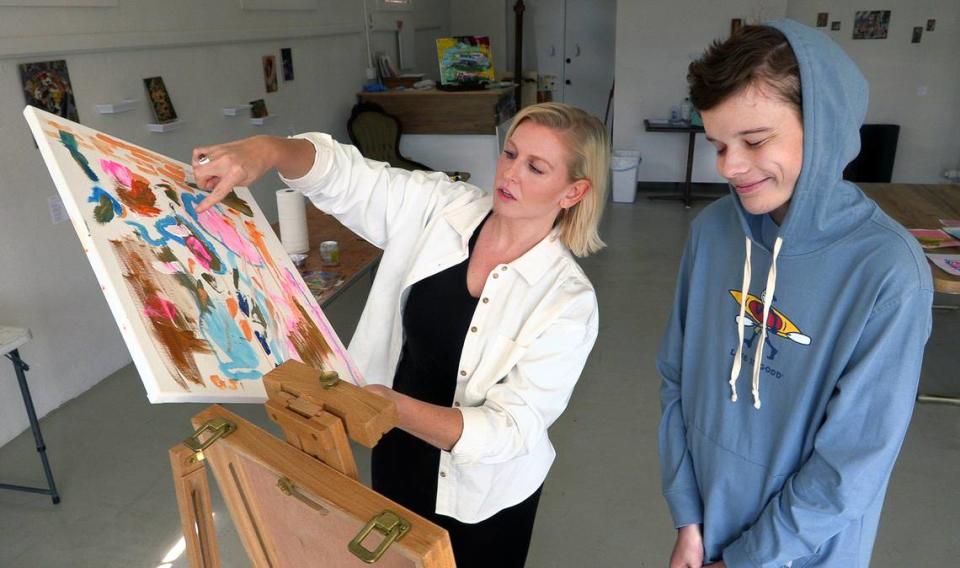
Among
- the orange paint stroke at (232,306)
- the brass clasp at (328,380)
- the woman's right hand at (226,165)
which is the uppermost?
the woman's right hand at (226,165)

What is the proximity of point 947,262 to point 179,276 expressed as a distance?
2.82 metres

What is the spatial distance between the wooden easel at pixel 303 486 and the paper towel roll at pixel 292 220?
1787 mm

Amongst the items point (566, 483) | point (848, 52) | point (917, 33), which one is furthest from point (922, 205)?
point (917, 33)

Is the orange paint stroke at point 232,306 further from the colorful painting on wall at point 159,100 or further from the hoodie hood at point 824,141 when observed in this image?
the colorful painting on wall at point 159,100

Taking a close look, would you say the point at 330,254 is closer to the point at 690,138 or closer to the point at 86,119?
the point at 86,119

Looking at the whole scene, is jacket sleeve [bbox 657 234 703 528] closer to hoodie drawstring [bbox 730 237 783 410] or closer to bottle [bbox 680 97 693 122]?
hoodie drawstring [bbox 730 237 783 410]

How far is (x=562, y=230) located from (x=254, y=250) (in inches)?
24.2

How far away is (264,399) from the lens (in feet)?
3.03

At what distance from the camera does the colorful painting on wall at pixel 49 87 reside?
279 centimetres

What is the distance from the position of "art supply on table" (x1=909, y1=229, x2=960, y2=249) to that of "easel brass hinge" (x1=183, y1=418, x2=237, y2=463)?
2945mm

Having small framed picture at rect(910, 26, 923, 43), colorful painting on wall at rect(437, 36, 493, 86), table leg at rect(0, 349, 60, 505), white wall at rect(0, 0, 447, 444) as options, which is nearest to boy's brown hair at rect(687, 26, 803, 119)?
table leg at rect(0, 349, 60, 505)

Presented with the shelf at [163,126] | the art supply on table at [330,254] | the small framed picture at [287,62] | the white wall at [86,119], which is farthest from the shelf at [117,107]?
the small framed picture at [287,62]

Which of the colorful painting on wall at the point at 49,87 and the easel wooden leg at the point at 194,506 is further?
the colorful painting on wall at the point at 49,87

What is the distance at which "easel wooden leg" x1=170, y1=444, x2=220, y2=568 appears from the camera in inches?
35.6
